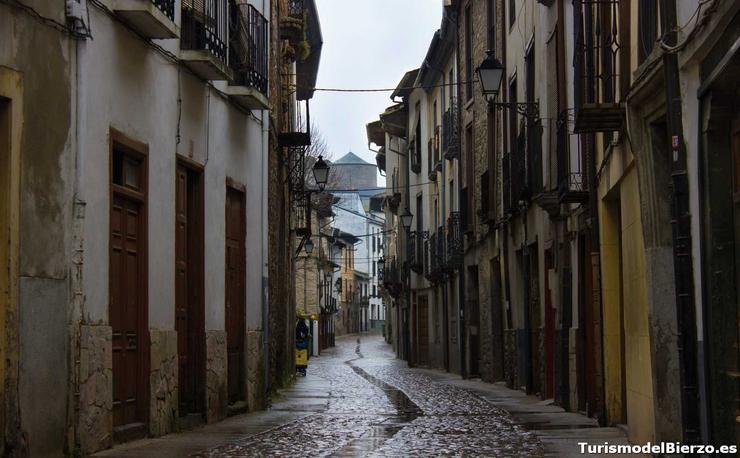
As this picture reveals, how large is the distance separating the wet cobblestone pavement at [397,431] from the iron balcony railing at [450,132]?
10.7m

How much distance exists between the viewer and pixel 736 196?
Result: 7.18 m

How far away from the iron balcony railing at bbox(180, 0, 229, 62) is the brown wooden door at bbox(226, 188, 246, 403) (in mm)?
2308

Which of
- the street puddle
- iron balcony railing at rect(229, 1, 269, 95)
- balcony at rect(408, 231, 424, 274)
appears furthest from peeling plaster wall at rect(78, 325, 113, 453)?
balcony at rect(408, 231, 424, 274)

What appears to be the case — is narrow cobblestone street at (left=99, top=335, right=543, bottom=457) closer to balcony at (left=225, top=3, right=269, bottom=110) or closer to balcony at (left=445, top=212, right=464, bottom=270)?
balcony at (left=225, top=3, right=269, bottom=110)

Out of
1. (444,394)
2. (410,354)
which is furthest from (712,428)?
(410,354)

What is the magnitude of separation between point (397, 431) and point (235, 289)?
4.04m

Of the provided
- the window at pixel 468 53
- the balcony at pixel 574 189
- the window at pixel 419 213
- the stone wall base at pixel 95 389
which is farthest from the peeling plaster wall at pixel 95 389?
the window at pixel 419 213

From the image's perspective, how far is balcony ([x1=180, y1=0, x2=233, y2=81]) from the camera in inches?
509

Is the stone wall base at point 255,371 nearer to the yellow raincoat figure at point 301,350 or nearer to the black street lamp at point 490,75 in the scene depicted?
the black street lamp at point 490,75

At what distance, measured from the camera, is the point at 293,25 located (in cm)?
2352

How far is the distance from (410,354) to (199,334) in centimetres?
2806

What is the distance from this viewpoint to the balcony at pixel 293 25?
23.5 m

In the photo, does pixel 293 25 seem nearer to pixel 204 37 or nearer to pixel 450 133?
pixel 450 133

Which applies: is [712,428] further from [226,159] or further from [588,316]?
[226,159]
